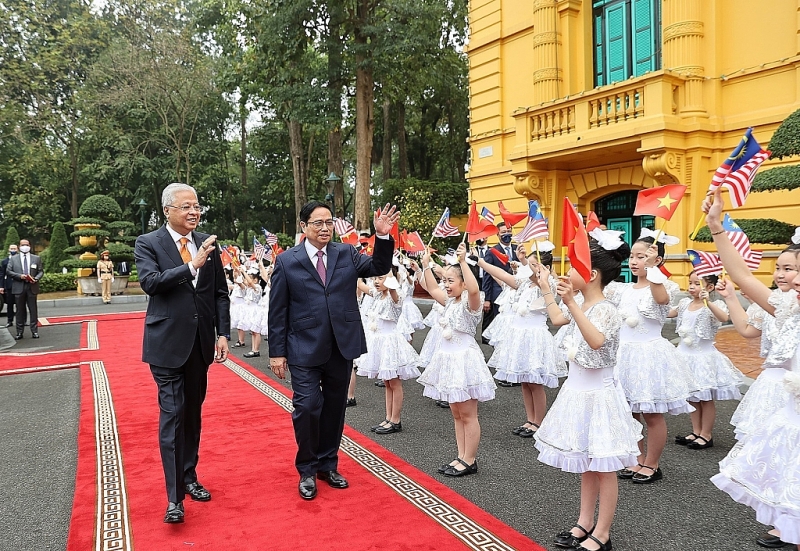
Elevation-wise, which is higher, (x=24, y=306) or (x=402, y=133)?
(x=402, y=133)

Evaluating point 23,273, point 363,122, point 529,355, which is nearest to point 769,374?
point 529,355

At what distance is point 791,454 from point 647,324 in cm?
211

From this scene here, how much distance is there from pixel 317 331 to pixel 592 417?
2038 millimetres

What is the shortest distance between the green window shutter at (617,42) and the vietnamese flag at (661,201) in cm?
1021

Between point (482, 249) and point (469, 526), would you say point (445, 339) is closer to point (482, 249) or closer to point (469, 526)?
point (469, 526)

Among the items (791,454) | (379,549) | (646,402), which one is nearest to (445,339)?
(646,402)

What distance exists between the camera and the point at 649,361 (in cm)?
506

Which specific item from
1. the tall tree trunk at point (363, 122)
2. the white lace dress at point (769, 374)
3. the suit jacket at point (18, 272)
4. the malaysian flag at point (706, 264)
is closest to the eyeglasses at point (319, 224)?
the white lace dress at point (769, 374)

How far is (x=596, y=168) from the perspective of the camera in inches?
567

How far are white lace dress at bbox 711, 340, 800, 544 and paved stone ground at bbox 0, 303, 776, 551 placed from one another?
0.63 meters

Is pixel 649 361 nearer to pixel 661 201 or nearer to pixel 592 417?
pixel 661 201

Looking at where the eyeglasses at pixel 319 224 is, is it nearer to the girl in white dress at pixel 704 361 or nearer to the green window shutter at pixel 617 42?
the girl in white dress at pixel 704 361

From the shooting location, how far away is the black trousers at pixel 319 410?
4590mm

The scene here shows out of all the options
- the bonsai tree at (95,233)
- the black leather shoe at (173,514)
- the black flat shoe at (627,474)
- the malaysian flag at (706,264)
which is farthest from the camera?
the bonsai tree at (95,233)
